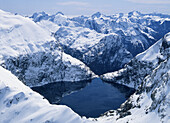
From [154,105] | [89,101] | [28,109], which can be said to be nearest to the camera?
[154,105]

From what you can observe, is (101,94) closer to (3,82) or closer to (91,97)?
(91,97)

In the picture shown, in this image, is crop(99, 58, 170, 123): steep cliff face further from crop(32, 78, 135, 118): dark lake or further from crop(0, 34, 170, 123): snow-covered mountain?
crop(32, 78, 135, 118): dark lake

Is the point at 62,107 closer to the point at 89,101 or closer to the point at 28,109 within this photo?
the point at 28,109

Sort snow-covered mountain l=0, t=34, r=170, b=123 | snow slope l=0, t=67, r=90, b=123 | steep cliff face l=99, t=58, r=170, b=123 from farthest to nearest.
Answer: snow slope l=0, t=67, r=90, b=123 → snow-covered mountain l=0, t=34, r=170, b=123 → steep cliff face l=99, t=58, r=170, b=123

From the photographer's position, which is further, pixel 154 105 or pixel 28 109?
pixel 28 109

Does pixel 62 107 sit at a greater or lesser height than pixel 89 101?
greater

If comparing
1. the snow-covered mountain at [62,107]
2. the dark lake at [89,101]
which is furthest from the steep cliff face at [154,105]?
the dark lake at [89,101]

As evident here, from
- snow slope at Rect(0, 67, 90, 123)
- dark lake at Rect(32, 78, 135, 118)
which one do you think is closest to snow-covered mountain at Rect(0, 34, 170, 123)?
snow slope at Rect(0, 67, 90, 123)

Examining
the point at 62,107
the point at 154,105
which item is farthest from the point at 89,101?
the point at 154,105

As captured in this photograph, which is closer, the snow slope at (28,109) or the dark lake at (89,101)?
the snow slope at (28,109)

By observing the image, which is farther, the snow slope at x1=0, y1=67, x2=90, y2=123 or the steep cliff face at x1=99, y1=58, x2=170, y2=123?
the snow slope at x1=0, y1=67, x2=90, y2=123

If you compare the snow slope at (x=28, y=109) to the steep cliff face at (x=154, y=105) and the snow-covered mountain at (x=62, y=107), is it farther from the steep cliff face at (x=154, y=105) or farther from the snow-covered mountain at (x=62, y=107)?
the steep cliff face at (x=154, y=105)
